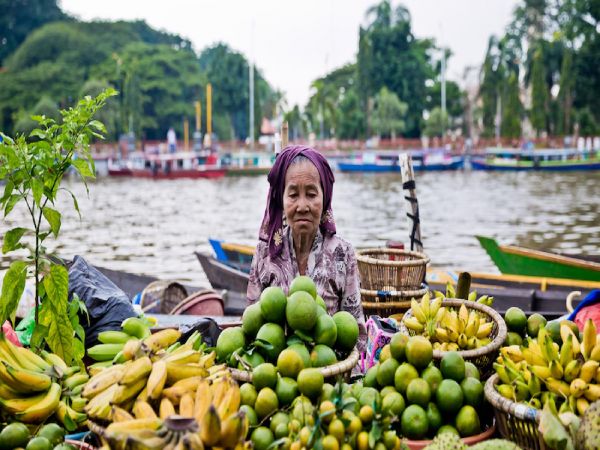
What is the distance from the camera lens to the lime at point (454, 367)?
221 centimetres

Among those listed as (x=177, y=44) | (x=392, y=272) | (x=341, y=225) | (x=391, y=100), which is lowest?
(x=341, y=225)

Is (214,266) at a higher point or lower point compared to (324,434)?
lower

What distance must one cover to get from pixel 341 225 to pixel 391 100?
33579 mm

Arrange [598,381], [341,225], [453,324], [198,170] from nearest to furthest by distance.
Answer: [598,381], [453,324], [341,225], [198,170]

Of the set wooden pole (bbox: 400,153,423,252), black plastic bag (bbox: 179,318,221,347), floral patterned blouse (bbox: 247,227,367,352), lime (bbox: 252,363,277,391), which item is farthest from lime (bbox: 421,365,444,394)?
wooden pole (bbox: 400,153,423,252)

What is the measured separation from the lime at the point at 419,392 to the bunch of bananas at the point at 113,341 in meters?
1.00

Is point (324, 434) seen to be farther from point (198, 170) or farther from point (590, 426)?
point (198, 170)

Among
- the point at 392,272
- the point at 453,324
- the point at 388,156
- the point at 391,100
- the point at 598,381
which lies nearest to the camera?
the point at 598,381

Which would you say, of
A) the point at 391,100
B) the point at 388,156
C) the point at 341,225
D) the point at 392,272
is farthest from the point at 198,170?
the point at 392,272

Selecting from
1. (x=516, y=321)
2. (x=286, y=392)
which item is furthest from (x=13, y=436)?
(x=516, y=321)

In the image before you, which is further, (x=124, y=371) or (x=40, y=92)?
(x=40, y=92)

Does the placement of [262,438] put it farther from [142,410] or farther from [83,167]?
[83,167]

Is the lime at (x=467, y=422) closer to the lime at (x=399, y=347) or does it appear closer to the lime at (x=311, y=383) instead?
the lime at (x=399, y=347)

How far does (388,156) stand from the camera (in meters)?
46.1
